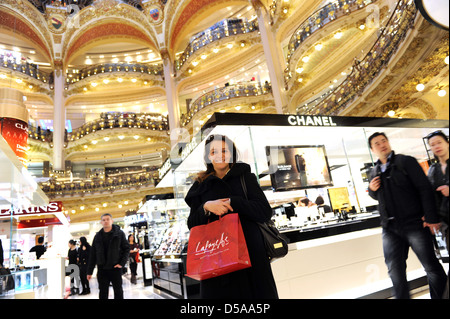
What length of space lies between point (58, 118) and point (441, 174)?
73.3 feet

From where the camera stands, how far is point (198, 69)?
1942 cm

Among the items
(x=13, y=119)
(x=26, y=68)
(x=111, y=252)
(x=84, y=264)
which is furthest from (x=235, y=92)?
(x=26, y=68)

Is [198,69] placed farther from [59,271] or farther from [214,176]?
[214,176]

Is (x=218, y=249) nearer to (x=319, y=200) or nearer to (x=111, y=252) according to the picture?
(x=319, y=200)

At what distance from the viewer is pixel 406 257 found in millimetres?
936

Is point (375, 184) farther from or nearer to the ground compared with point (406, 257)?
farther from the ground

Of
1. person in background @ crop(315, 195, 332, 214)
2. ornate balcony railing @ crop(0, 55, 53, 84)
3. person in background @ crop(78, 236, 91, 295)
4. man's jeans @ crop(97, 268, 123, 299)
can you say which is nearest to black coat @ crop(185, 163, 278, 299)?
person in background @ crop(315, 195, 332, 214)

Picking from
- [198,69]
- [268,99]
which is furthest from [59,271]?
[198,69]

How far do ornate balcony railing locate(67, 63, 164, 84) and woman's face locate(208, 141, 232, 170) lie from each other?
2074 cm

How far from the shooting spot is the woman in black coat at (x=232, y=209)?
1.43 m

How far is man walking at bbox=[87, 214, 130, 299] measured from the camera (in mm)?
3994

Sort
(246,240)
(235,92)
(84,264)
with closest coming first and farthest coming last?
(246,240) → (84,264) → (235,92)

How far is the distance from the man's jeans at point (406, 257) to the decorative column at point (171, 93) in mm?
18588

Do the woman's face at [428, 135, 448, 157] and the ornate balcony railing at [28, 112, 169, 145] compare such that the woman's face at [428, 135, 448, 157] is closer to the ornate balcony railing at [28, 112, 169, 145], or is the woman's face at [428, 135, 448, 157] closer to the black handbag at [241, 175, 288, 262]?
the black handbag at [241, 175, 288, 262]
